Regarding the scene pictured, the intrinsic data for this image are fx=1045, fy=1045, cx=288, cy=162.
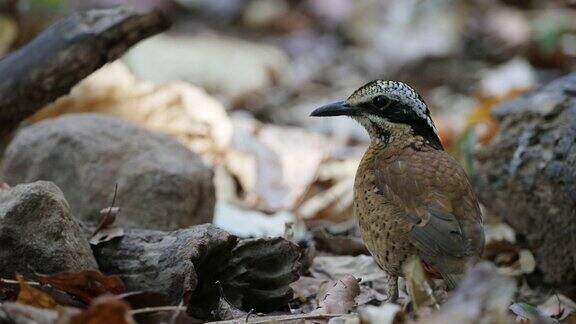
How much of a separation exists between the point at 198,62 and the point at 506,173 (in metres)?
5.54

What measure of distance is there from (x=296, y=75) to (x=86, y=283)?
7758 millimetres

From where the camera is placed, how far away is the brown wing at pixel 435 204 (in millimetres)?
4621

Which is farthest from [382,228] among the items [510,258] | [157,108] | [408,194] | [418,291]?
[157,108]

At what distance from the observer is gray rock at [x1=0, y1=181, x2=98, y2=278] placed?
430 centimetres

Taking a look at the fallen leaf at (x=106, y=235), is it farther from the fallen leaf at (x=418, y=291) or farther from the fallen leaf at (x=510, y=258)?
the fallen leaf at (x=510, y=258)

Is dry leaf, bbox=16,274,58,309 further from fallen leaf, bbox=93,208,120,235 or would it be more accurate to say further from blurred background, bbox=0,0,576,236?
blurred background, bbox=0,0,576,236

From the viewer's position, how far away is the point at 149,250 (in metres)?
4.71

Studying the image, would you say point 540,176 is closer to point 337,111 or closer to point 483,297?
point 337,111

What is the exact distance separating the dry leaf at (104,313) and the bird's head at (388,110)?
2237 millimetres

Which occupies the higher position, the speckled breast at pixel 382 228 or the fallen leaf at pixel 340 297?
the speckled breast at pixel 382 228

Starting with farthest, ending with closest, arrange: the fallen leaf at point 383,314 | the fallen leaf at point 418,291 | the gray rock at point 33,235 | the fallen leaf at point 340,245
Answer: the fallen leaf at point 340,245 → the gray rock at point 33,235 → the fallen leaf at point 418,291 → the fallen leaf at point 383,314

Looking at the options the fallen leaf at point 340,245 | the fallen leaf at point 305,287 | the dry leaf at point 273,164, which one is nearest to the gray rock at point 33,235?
the fallen leaf at point 305,287

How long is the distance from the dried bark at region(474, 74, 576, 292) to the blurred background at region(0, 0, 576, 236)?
0.51 meters

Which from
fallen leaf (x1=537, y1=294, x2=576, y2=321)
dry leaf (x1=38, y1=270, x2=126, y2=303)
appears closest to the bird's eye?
fallen leaf (x1=537, y1=294, x2=576, y2=321)
